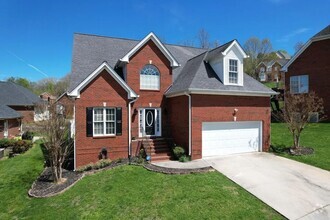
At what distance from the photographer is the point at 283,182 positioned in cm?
1024

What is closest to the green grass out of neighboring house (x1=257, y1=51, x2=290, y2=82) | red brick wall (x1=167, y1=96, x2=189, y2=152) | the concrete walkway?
the concrete walkway

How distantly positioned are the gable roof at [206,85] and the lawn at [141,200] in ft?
17.5

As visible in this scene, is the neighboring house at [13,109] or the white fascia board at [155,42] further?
the neighboring house at [13,109]

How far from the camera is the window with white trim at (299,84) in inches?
947

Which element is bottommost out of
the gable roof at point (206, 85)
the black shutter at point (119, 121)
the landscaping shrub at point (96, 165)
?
the landscaping shrub at point (96, 165)

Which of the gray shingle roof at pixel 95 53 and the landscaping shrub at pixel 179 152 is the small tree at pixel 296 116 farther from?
the gray shingle roof at pixel 95 53

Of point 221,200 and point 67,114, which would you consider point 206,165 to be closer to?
point 221,200

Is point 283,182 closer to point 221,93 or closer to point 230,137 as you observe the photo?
point 230,137

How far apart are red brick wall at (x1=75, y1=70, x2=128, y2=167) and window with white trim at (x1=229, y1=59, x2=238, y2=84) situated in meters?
7.25

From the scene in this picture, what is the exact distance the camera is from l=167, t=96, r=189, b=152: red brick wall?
47.1ft

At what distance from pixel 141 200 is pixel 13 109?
29795 mm

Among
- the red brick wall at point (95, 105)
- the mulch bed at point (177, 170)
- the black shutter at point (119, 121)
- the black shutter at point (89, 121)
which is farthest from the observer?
the black shutter at point (119, 121)

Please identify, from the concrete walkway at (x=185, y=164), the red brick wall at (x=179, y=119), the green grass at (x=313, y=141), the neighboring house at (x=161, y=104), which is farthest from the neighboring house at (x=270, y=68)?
the concrete walkway at (x=185, y=164)

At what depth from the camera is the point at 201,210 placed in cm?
808
